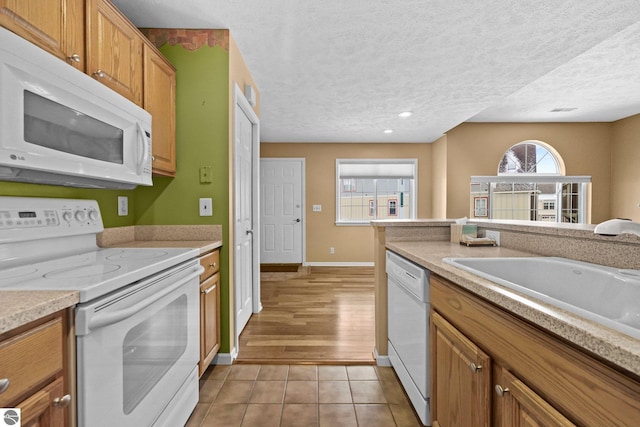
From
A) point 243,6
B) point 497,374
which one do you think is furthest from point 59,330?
point 243,6

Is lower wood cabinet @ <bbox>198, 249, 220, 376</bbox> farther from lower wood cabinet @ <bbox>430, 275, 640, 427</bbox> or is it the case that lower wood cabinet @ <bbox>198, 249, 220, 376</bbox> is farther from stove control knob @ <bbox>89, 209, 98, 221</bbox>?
lower wood cabinet @ <bbox>430, 275, 640, 427</bbox>

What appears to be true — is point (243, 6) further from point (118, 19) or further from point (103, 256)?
point (103, 256)

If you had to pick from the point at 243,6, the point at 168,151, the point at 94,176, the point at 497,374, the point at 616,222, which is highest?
the point at 243,6

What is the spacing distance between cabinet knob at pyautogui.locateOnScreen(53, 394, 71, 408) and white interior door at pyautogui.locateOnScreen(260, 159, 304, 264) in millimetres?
4893

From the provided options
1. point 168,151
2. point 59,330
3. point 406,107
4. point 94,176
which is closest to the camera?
point 59,330

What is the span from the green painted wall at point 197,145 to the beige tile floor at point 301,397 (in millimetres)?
545

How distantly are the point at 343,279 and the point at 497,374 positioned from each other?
3.85 metres

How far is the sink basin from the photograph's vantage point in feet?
2.93

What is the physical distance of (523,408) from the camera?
739 millimetres

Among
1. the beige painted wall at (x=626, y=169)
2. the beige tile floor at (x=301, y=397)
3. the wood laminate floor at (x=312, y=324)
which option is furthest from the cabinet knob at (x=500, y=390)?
the beige painted wall at (x=626, y=169)

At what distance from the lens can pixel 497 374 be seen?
853 millimetres

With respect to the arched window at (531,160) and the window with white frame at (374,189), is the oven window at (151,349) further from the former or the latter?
the arched window at (531,160)

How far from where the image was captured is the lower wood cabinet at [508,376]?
53 cm

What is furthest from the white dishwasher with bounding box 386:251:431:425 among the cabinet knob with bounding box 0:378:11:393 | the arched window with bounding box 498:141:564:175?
the arched window with bounding box 498:141:564:175
